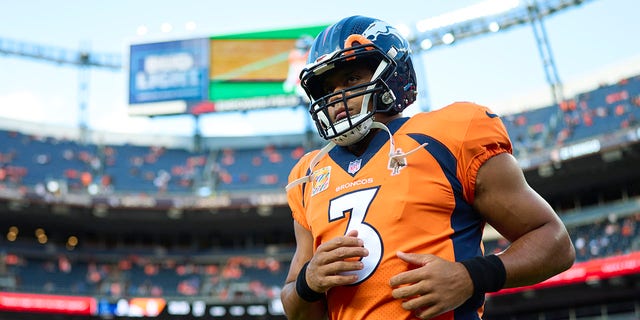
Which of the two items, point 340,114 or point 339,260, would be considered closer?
point 339,260

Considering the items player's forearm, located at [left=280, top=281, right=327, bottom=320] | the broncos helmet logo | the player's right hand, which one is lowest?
player's forearm, located at [left=280, top=281, right=327, bottom=320]

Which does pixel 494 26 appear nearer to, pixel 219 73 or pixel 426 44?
pixel 426 44

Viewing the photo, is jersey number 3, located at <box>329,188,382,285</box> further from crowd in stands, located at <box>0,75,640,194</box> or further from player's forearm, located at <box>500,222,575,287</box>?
crowd in stands, located at <box>0,75,640,194</box>

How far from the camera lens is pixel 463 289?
1.83 meters

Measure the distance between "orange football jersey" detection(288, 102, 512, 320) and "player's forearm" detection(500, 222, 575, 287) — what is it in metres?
0.13

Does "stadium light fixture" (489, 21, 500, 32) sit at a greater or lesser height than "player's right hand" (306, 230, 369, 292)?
greater

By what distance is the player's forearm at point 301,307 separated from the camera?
7.22ft

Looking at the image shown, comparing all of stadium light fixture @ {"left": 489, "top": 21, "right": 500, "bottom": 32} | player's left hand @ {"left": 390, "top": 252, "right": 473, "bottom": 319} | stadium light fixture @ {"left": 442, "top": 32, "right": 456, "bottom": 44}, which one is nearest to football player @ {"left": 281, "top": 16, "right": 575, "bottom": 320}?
player's left hand @ {"left": 390, "top": 252, "right": 473, "bottom": 319}

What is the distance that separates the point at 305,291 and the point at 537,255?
2.45ft

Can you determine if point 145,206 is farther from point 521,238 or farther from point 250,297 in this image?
point 521,238

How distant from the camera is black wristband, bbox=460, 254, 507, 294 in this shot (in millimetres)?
1852

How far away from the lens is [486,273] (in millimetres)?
1857

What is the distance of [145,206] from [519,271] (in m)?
Result: 26.2

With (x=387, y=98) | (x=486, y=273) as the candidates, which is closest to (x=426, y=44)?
(x=387, y=98)
